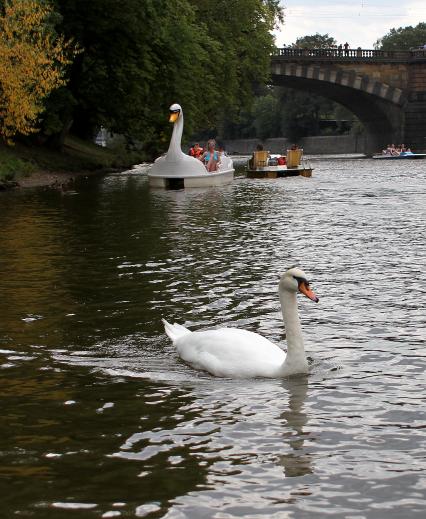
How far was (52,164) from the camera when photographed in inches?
1436

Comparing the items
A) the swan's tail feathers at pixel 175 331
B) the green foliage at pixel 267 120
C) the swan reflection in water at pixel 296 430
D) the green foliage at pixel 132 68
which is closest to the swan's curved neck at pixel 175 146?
the green foliage at pixel 132 68

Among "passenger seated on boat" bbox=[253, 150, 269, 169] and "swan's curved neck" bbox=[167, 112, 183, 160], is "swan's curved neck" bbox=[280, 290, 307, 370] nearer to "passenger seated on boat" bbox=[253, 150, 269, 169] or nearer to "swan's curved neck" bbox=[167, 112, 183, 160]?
"swan's curved neck" bbox=[167, 112, 183, 160]

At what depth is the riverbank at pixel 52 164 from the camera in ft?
103

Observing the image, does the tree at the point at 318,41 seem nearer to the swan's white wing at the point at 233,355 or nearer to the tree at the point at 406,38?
the tree at the point at 406,38

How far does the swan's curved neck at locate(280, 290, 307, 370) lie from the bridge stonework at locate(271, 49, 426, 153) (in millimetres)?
68975

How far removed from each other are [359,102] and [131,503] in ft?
266

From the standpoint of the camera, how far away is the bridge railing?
75.8m

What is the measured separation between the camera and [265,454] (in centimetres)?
579

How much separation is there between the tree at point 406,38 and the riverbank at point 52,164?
74.2 m

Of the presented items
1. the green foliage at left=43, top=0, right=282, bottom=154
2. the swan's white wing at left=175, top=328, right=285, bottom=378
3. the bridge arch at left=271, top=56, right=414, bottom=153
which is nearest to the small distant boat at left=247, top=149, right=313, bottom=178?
the green foliage at left=43, top=0, right=282, bottom=154

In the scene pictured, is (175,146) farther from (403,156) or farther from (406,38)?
(406,38)

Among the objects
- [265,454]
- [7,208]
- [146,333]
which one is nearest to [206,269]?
[146,333]

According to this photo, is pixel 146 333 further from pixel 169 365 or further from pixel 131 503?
pixel 131 503

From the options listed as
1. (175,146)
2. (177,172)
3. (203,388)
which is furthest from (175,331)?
(175,146)
